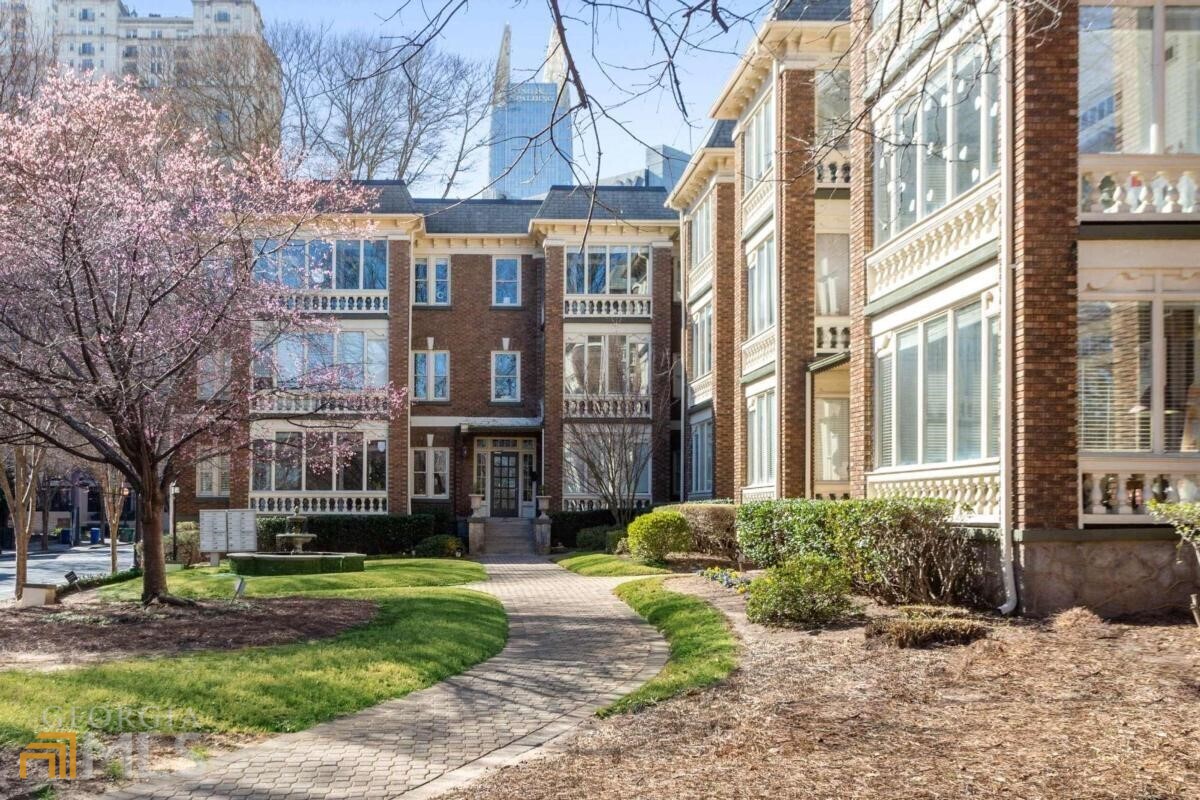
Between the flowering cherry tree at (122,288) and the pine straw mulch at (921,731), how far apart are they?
8.57 meters

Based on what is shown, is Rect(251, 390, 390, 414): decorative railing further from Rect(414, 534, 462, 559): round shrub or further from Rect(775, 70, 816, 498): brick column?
Rect(775, 70, 816, 498): brick column

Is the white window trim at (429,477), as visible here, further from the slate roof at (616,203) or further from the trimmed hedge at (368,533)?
the slate roof at (616,203)

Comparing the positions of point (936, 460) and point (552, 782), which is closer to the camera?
point (552, 782)

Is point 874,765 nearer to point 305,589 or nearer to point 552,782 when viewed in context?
point 552,782

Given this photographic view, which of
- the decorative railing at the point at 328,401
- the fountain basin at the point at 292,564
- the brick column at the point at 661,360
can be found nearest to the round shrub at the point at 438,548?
the decorative railing at the point at 328,401

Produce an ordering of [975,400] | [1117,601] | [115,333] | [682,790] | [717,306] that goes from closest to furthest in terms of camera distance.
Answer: [682,790], [1117,601], [975,400], [115,333], [717,306]

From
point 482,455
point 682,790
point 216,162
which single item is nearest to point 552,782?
point 682,790

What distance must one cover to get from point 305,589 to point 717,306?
12.2 meters

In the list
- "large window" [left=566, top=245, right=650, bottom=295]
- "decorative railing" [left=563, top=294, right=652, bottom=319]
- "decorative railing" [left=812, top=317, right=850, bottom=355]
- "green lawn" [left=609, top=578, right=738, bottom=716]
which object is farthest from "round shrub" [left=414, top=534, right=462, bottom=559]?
"green lawn" [left=609, top=578, right=738, bottom=716]

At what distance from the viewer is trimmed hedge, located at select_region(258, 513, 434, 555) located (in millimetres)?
31391

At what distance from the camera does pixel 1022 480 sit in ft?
39.0

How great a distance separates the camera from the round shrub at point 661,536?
73.8ft

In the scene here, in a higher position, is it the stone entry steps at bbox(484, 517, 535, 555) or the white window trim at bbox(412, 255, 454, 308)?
the white window trim at bbox(412, 255, 454, 308)

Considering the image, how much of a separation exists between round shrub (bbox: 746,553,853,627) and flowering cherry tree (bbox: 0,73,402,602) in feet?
24.1
